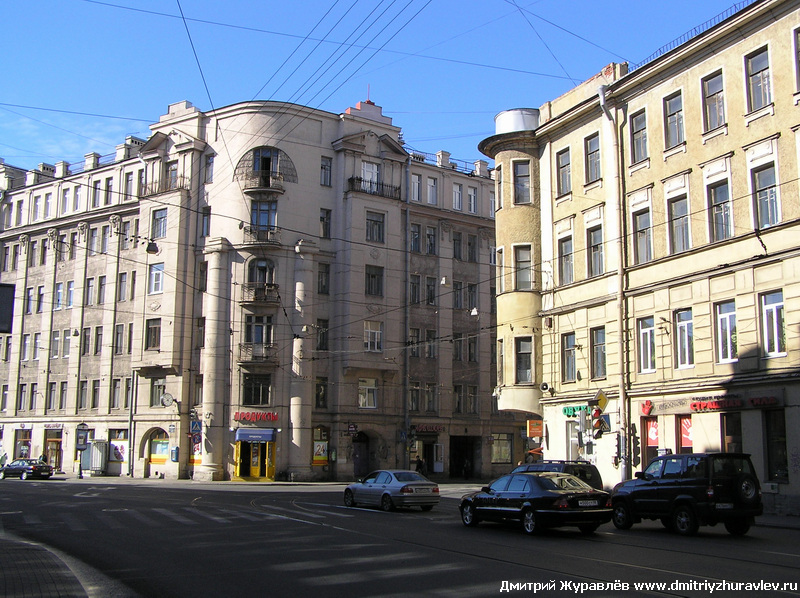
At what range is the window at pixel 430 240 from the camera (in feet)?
180

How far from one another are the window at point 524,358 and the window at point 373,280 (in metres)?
19.5

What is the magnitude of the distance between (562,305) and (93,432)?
3679 cm

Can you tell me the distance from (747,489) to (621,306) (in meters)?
12.0

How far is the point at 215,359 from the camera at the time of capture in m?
47.8

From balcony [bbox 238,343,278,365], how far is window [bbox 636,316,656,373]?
2530cm

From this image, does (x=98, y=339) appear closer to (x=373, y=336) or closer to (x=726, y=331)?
(x=373, y=336)

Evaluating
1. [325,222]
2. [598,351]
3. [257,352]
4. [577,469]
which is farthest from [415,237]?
[577,469]

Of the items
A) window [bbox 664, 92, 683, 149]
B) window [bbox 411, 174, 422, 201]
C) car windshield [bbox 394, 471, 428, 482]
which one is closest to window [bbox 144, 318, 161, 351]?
window [bbox 411, 174, 422, 201]

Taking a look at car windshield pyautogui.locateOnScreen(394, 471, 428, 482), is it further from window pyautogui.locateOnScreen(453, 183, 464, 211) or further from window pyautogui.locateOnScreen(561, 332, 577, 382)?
window pyautogui.locateOnScreen(453, 183, 464, 211)

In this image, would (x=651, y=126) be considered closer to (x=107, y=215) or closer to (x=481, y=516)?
(x=481, y=516)

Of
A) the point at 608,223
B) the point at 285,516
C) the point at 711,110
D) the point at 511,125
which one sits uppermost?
the point at 511,125

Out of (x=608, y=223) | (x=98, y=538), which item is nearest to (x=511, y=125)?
(x=608, y=223)

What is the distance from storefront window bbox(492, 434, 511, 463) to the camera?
56031 millimetres

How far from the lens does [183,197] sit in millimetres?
50844
